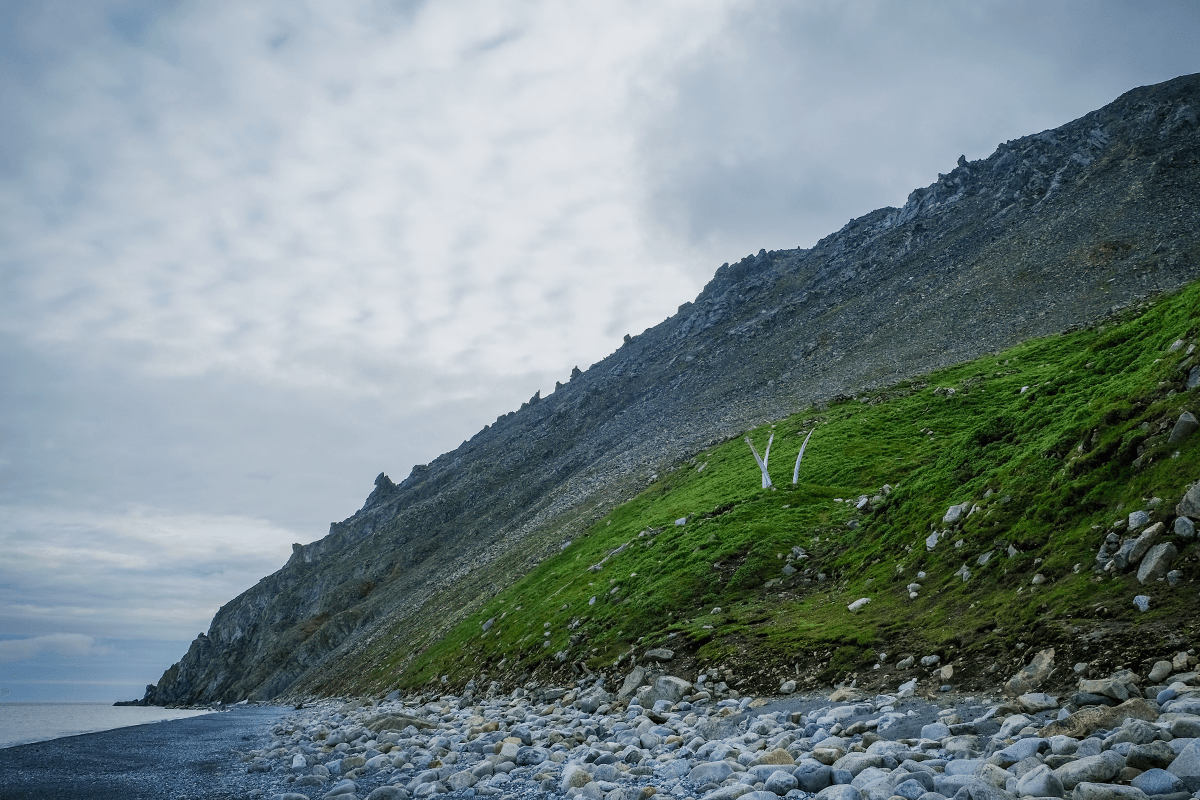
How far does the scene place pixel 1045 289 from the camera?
76.4 metres

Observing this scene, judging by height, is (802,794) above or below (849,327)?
below

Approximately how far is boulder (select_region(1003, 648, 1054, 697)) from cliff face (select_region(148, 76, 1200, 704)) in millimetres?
50345

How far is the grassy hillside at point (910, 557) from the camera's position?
13320mm

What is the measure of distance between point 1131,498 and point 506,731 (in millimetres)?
15725

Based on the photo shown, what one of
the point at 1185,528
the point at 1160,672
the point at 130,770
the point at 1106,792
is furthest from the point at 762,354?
the point at 1106,792

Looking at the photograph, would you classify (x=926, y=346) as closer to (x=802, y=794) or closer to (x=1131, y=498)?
(x=1131, y=498)

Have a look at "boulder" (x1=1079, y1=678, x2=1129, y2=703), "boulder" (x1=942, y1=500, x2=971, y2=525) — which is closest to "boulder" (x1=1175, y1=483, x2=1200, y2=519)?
"boulder" (x1=1079, y1=678, x2=1129, y2=703)

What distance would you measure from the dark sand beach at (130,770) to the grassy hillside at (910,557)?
11.8 m

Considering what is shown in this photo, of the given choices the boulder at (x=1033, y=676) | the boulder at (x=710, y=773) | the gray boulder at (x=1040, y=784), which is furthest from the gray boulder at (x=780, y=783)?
the boulder at (x=1033, y=676)

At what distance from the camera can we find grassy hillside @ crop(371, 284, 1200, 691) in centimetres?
1332

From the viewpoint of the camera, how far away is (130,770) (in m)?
19.4

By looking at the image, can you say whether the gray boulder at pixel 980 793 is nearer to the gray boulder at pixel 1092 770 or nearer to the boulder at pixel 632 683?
the gray boulder at pixel 1092 770

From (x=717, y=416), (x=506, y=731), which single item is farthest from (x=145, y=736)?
(x=717, y=416)

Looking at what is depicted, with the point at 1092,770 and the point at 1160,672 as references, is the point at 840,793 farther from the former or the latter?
the point at 1160,672
